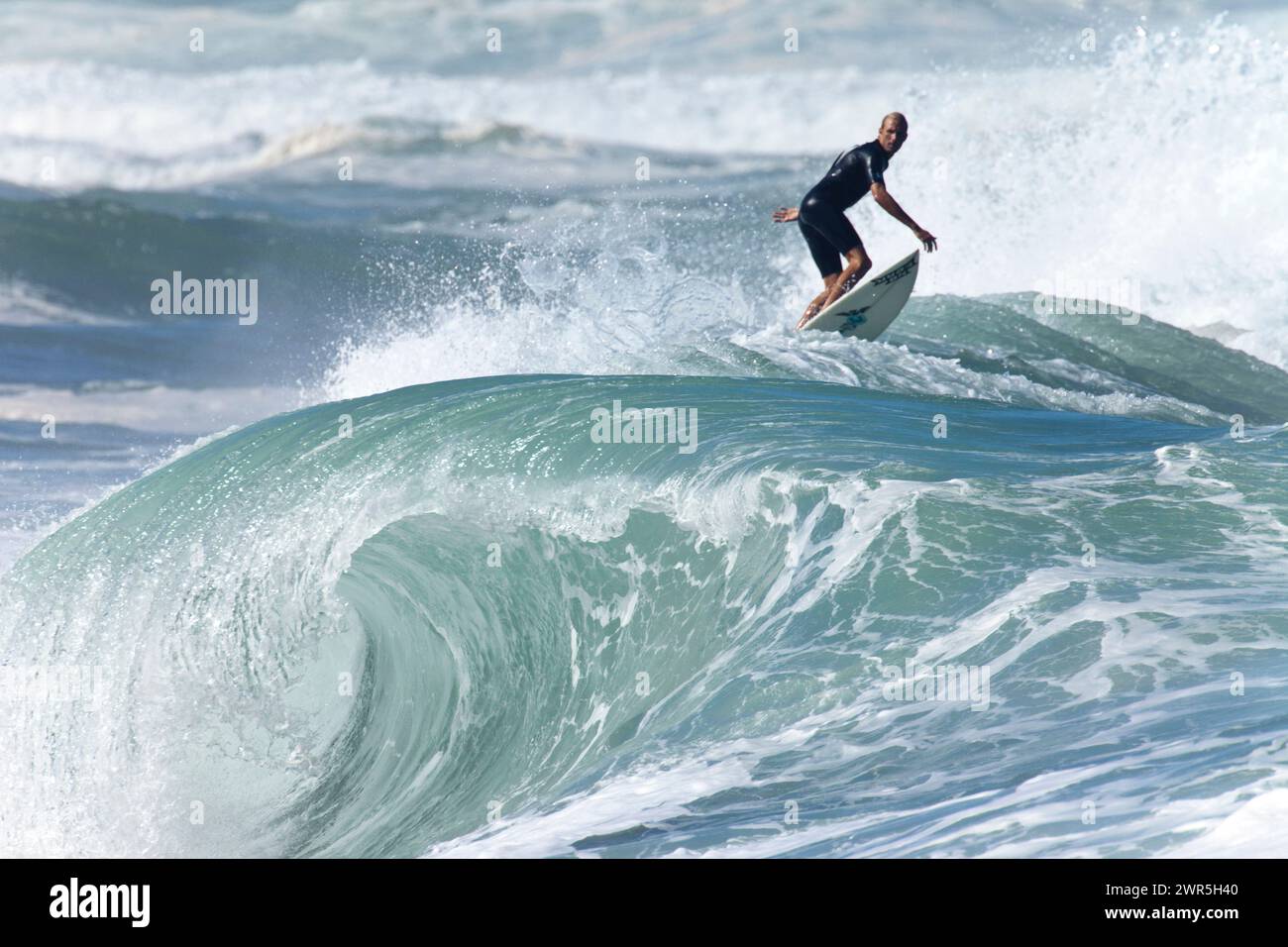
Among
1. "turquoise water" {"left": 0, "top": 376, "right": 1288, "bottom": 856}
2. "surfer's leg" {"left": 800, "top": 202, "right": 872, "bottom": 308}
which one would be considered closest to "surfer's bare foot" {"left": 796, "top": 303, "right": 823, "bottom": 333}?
"surfer's leg" {"left": 800, "top": 202, "right": 872, "bottom": 308}

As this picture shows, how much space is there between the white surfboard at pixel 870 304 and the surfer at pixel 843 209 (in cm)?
11

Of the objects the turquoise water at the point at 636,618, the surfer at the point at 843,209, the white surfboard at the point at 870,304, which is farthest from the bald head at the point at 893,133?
the turquoise water at the point at 636,618

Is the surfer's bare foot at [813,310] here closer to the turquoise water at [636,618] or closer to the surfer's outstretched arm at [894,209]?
the surfer's outstretched arm at [894,209]

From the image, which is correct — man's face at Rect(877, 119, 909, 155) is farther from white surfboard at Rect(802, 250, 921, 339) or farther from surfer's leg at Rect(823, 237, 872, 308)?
white surfboard at Rect(802, 250, 921, 339)

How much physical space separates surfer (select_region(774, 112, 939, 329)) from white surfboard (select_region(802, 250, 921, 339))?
0.11m

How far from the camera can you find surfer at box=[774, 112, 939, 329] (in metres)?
10.8

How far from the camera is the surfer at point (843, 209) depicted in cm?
1083

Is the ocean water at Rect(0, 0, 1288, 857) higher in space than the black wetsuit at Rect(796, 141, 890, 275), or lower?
lower

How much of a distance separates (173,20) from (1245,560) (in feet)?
120

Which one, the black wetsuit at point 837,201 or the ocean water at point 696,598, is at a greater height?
the black wetsuit at point 837,201

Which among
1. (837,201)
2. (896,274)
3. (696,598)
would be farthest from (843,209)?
(696,598)

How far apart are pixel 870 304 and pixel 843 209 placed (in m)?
0.81
